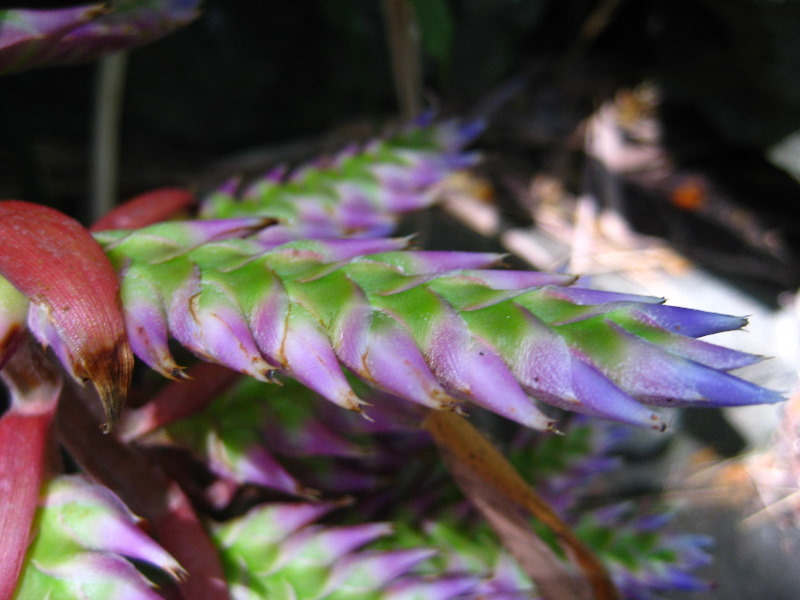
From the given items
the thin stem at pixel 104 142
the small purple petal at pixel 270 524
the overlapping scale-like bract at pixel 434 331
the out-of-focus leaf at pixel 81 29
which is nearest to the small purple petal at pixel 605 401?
the overlapping scale-like bract at pixel 434 331

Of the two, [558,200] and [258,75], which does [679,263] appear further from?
[258,75]

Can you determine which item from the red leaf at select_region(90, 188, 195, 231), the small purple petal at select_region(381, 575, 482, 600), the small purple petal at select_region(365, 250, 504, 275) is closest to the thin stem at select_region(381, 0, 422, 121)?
the red leaf at select_region(90, 188, 195, 231)

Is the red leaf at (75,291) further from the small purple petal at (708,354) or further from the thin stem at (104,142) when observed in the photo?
the thin stem at (104,142)

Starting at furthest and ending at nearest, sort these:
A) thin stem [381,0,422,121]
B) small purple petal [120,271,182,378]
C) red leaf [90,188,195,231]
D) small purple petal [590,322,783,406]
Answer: thin stem [381,0,422,121], red leaf [90,188,195,231], small purple petal [120,271,182,378], small purple petal [590,322,783,406]

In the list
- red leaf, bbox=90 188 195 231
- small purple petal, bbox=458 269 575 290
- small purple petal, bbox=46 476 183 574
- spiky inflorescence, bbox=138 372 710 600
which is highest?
red leaf, bbox=90 188 195 231

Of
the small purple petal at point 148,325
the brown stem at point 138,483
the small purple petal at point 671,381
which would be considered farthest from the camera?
the brown stem at point 138,483

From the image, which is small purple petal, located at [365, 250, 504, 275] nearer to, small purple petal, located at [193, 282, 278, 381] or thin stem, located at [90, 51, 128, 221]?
small purple petal, located at [193, 282, 278, 381]

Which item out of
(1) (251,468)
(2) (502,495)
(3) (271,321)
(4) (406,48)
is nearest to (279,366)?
(3) (271,321)

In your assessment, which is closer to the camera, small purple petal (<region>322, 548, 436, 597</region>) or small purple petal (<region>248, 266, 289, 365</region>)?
small purple petal (<region>248, 266, 289, 365</region>)

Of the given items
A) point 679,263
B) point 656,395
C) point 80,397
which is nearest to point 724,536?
point 679,263

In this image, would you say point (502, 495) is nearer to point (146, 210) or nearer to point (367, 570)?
point (367, 570)
